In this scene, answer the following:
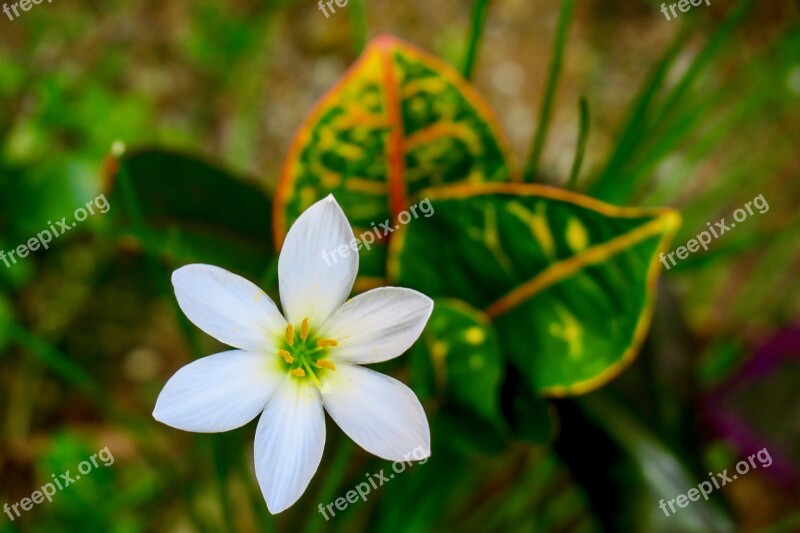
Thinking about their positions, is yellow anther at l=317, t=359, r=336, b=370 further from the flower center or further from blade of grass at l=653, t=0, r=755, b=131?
blade of grass at l=653, t=0, r=755, b=131

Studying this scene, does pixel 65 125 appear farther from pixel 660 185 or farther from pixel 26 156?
pixel 660 185

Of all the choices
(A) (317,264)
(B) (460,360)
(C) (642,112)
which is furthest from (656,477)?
(A) (317,264)

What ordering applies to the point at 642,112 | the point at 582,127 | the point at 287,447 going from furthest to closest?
the point at 642,112, the point at 582,127, the point at 287,447

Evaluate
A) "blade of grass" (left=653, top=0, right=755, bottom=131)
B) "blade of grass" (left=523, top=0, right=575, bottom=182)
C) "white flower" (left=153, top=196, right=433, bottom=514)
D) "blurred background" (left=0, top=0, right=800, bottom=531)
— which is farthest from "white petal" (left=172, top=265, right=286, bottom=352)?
"blade of grass" (left=653, top=0, right=755, bottom=131)

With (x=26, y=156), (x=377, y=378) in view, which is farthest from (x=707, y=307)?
(x=26, y=156)

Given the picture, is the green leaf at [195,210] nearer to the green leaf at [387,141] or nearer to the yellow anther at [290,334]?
the green leaf at [387,141]

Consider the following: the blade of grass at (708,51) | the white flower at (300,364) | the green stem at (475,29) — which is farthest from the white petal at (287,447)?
the blade of grass at (708,51)

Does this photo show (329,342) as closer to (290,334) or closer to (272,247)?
(290,334)
